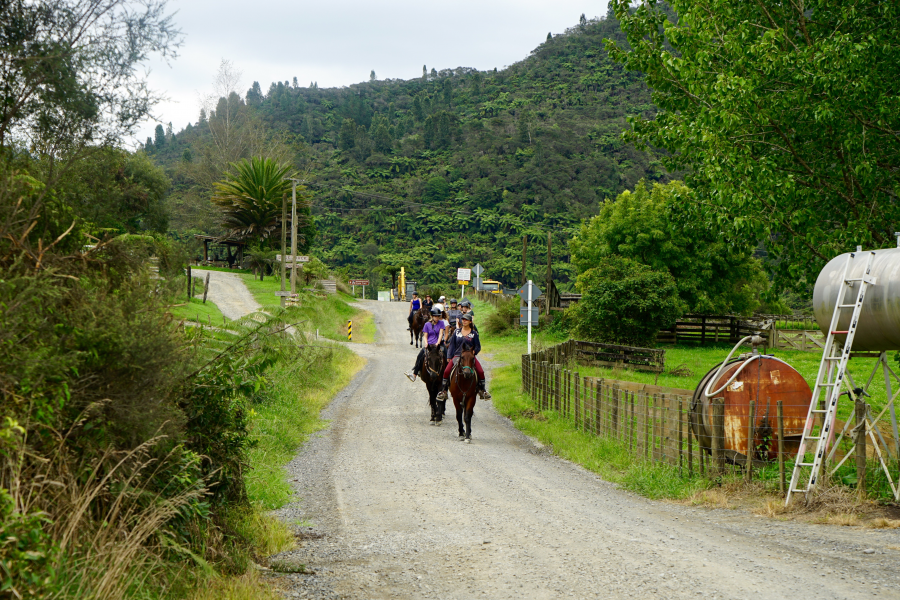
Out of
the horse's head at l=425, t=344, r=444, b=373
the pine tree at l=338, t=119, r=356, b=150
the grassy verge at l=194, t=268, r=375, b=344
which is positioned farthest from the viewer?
the pine tree at l=338, t=119, r=356, b=150

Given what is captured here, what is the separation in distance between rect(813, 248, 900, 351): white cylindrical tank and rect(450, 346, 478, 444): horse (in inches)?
261

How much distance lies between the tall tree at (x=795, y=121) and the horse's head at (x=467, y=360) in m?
5.07

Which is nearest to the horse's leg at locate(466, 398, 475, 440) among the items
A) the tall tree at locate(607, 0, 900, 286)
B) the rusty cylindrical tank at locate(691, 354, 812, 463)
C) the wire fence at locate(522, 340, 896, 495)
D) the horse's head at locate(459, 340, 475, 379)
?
the horse's head at locate(459, 340, 475, 379)

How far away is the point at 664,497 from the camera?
10.0m

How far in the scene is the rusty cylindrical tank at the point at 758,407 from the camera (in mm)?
10133

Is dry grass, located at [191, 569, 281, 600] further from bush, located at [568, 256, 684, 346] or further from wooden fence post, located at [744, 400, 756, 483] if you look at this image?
bush, located at [568, 256, 684, 346]

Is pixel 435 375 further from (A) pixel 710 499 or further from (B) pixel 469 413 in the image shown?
(A) pixel 710 499

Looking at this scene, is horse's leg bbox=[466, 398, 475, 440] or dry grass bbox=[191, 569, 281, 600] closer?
dry grass bbox=[191, 569, 281, 600]

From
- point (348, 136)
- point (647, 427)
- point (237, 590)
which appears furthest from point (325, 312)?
point (348, 136)

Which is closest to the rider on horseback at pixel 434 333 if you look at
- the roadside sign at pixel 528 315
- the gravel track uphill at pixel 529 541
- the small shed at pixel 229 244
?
the gravel track uphill at pixel 529 541

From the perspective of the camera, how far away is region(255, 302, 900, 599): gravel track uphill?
19.9 ft

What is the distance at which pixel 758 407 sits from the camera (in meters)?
10.5

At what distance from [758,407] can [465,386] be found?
5641 mm

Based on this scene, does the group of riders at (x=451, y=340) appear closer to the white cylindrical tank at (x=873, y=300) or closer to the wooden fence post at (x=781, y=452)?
the wooden fence post at (x=781, y=452)
